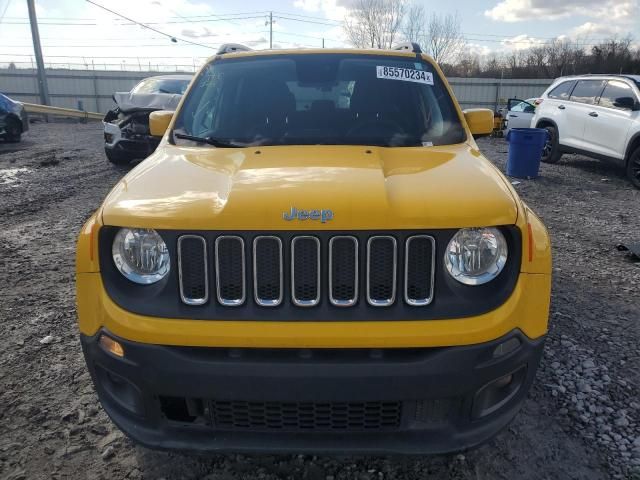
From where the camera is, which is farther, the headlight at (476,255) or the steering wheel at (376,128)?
the steering wheel at (376,128)

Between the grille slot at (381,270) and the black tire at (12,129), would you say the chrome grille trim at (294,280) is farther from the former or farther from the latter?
the black tire at (12,129)

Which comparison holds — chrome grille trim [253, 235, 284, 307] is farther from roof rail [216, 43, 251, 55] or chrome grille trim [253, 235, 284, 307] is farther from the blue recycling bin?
the blue recycling bin

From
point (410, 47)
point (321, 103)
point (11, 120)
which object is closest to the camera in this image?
point (321, 103)

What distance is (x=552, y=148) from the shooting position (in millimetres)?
11336

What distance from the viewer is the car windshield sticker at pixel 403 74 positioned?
3262 millimetres

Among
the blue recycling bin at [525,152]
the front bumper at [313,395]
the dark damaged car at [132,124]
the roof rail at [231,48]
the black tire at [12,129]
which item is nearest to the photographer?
the front bumper at [313,395]

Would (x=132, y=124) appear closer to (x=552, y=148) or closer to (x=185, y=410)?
(x=185, y=410)

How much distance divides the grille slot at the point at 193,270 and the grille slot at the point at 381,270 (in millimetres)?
602

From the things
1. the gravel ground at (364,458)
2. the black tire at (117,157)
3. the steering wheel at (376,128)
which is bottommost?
the gravel ground at (364,458)

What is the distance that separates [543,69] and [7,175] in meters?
44.2

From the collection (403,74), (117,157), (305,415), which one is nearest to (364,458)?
(305,415)

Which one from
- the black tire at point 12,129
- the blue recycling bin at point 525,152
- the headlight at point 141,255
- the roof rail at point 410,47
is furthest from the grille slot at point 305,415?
the black tire at point 12,129

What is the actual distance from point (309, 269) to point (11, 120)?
14681 mm

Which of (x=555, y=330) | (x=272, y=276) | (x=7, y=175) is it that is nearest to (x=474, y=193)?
(x=272, y=276)
